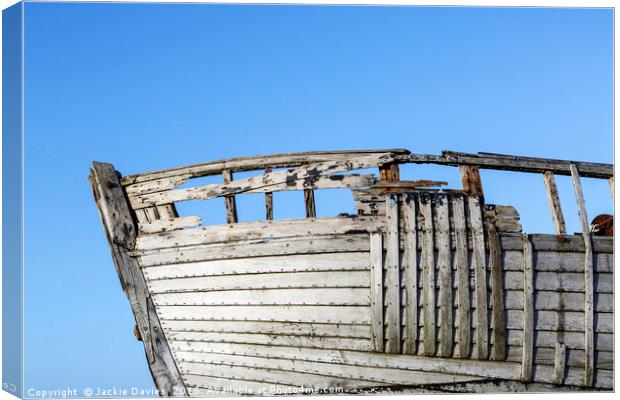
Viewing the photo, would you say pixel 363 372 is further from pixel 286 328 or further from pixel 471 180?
pixel 471 180

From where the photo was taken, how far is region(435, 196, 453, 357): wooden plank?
1009 cm

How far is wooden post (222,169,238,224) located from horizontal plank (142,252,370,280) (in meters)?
0.55

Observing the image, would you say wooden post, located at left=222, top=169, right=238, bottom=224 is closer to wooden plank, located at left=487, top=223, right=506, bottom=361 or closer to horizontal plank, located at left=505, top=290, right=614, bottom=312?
wooden plank, located at left=487, top=223, right=506, bottom=361

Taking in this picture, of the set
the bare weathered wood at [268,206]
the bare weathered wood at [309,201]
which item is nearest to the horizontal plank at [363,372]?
the bare weathered wood at [268,206]

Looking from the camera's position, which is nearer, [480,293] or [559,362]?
[480,293]

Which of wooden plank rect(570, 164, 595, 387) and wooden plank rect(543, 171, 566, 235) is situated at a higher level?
wooden plank rect(543, 171, 566, 235)

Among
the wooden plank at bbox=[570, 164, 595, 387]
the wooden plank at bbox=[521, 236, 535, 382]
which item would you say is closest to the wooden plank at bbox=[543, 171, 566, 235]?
the wooden plank at bbox=[570, 164, 595, 387]

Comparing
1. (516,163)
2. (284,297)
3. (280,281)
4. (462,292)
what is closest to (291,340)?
(284,297)

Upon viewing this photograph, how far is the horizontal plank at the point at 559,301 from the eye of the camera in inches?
408

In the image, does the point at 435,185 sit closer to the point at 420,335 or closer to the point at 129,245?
the point at 420,335

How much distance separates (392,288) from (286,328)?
4.65 ft

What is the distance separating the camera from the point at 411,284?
10078 mm

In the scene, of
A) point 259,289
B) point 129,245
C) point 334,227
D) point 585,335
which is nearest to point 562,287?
point 585,335

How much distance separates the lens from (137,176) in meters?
11.5
